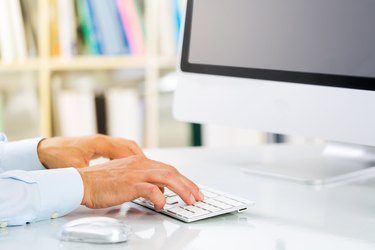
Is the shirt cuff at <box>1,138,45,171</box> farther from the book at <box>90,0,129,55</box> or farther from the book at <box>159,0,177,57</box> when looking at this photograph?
the book at <box>159,0,177,57</box>

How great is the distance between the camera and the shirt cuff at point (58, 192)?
1.05 meters

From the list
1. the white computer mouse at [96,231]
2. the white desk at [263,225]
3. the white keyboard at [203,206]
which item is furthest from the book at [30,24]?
the white computer mouse at [96,231]

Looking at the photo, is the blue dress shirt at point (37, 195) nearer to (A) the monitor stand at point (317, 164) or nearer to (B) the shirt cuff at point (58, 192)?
(B) the shirt cuff at point (58, 192)

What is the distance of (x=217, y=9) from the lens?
1453 mm

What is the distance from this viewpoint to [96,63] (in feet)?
9.91

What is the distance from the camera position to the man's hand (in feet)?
4.34

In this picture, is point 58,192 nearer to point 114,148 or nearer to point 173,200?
point 173,200

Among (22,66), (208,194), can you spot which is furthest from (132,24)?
(208,194)

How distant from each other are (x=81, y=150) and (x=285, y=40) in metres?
0.41

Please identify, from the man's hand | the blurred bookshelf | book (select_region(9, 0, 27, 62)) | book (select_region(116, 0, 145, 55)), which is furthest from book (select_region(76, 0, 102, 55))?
the man's hand

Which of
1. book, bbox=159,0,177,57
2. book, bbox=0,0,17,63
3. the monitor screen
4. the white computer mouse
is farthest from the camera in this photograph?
book, bbox=159,0,177,57

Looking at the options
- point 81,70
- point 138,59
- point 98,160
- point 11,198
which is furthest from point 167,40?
point 11,198

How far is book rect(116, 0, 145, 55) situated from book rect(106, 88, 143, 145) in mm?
178

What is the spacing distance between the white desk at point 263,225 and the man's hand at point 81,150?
0.17 metres
